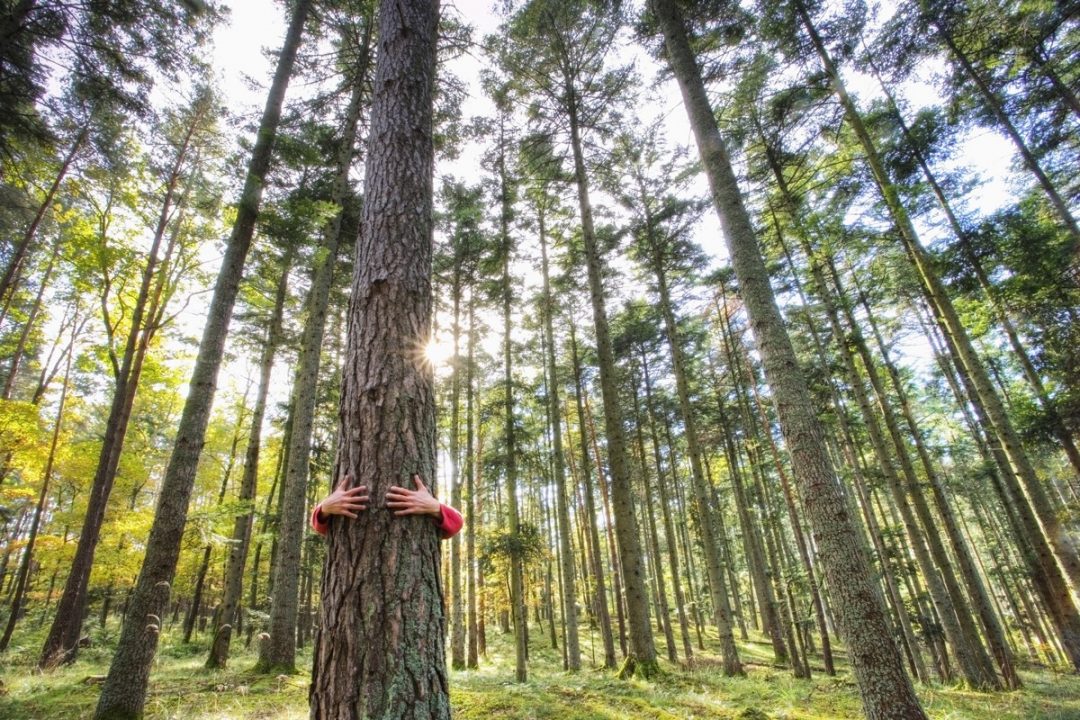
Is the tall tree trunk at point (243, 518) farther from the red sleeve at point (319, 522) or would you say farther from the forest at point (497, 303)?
the red sleeve at point (319, 522)

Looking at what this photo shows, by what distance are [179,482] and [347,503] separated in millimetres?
5344

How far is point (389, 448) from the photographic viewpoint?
2387 millimetres

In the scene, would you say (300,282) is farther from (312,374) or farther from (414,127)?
(414,127)

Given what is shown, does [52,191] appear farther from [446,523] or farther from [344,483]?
[446,523]

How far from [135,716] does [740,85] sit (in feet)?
44.2

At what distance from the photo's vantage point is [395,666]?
1.93 m

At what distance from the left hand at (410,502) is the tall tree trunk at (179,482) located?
17.7 feet

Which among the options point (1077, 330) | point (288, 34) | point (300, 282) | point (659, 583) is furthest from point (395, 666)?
point (659, 583)

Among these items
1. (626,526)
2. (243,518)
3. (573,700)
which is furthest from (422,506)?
(243,518)

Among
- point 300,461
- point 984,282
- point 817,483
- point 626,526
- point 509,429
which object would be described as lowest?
point 626,526

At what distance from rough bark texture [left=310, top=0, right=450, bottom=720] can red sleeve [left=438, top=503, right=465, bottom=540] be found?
0.08 meters

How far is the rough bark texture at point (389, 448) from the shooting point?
1945 millimetres

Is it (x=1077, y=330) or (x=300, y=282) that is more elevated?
(x=300, y=282)

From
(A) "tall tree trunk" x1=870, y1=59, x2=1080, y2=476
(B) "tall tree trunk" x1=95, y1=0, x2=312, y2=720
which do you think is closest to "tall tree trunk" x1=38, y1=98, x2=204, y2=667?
(B) "tall tree trunk" x1=95, y1=0, x2=312, y2=720
